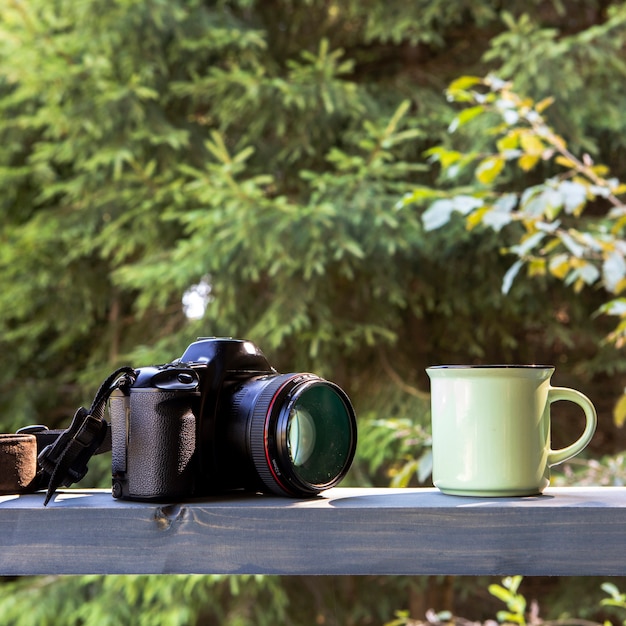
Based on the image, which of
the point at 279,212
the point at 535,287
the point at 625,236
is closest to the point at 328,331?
the point at 279,212

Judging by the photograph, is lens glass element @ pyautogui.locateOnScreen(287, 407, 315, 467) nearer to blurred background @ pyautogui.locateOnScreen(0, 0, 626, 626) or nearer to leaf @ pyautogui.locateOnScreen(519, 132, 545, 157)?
leaf @ pyautogui.locateOnScreen(519, 132, 545, 157)

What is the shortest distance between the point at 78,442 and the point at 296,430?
16 cm

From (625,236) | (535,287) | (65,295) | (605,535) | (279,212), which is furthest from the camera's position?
(65,295)

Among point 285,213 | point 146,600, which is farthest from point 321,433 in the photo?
point 146,600

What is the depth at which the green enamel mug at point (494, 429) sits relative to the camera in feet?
2.08

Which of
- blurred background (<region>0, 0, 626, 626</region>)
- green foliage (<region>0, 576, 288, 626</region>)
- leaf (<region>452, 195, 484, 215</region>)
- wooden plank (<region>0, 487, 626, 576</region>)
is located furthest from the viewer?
green foliage (<region>0, 576, 288, 626</region>)

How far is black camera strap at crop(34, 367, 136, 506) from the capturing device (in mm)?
638

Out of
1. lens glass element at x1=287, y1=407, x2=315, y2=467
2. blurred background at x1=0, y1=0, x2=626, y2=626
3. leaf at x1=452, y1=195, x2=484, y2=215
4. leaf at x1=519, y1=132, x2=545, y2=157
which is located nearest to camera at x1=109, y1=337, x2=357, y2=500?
lens glass element at x1=287, y1=407, x2=315, y2=467

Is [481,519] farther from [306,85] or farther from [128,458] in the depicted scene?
[306,85]

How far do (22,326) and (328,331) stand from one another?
116 centimetres

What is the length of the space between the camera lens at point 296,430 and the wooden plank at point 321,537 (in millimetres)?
34

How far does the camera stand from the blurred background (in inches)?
58.7

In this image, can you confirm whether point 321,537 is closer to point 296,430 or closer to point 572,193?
point 296,430

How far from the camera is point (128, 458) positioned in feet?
2.16
